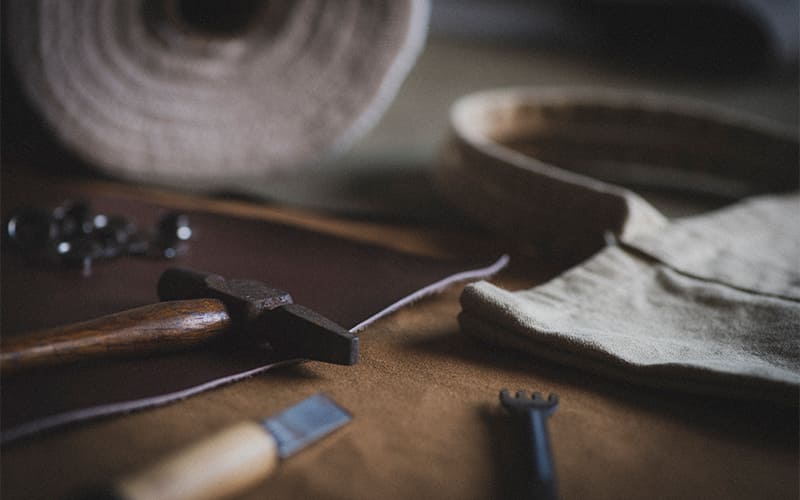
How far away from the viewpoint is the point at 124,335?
0.67 metres

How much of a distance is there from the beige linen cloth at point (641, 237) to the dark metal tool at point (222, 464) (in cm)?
30

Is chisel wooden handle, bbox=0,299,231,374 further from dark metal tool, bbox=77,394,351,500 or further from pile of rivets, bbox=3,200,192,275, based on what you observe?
pile of rivets, bbox=3,200,192,275

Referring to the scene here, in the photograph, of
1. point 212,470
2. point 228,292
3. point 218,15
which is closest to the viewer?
point 212,470

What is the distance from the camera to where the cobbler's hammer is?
2.10 feet

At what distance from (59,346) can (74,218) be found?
0.42 meters

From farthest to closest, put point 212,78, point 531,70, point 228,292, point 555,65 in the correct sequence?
1. point 555,65
2. point 531,70
3. point 212,78
4. point 228,292

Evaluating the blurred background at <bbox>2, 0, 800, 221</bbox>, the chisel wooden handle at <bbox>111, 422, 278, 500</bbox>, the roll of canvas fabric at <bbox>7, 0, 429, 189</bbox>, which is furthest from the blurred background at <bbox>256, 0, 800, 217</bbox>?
the chisel wooden handle at <bbox>111, 422, 278, 500</bbox>

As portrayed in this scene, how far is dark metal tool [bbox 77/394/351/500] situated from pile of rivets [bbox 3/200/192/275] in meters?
0.45

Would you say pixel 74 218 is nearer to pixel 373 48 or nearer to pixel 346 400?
pixel 346 400

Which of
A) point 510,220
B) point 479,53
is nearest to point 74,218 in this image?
point 510,220

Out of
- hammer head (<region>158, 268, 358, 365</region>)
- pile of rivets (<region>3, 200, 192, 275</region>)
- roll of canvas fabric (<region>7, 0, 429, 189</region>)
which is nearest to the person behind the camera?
hammer head (<region>158, 268, 358, 365</region>)

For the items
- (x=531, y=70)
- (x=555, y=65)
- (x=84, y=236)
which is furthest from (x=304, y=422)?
(x=555, y=65)

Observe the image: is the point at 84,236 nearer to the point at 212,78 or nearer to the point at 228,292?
the point at 228,292

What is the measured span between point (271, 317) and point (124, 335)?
134 mm
